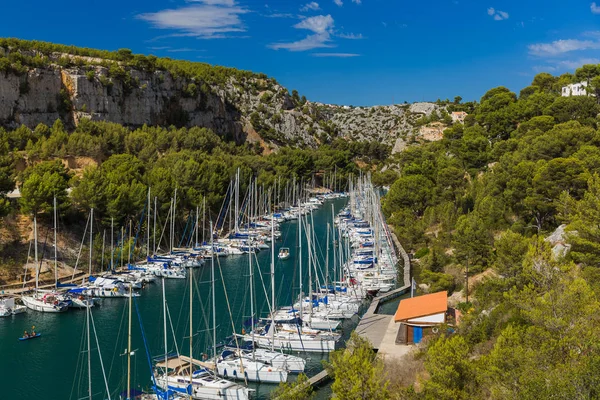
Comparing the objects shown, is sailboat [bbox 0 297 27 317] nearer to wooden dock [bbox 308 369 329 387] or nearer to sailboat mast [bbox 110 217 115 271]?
sailboat mast [bbox 110 217 115 271]

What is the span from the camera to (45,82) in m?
80.1

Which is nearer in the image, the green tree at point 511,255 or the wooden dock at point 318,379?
the wooden dock at point 318,379

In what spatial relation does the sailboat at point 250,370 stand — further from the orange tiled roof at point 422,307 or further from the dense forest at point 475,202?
the dense forest at point 475,202

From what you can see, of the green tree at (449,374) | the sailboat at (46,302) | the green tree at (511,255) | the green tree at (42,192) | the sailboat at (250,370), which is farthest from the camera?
the green tree at (42,192)

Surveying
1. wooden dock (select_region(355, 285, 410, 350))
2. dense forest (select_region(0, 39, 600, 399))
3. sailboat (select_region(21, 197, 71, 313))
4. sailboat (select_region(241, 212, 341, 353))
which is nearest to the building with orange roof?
wooden dock (select_region(355, 285, 410, 350))

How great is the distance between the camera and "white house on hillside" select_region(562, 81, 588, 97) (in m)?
76.6

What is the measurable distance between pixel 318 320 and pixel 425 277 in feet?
28.8

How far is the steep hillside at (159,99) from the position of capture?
78.7 metres

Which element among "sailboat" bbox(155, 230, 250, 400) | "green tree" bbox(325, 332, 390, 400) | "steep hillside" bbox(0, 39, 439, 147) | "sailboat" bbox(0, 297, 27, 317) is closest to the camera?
"green tree" bbox(325, 332, 390, 400)

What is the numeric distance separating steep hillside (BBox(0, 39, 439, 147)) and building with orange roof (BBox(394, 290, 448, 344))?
65.9 m

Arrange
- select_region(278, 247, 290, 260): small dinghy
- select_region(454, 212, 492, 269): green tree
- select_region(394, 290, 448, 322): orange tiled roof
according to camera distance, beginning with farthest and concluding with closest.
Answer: select_region(278, 247, 290, 260): small dinghy, select_region(454, 212, 492, 269): green tree, select_region(394, 290, 448, 322): orange tiled roof

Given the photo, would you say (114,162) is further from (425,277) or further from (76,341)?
(425,277)

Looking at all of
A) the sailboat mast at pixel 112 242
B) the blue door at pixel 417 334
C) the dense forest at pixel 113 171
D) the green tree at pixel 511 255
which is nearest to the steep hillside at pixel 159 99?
the dense forest at pixel 113 171

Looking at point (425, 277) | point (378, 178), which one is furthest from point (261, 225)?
point (425, 277)
